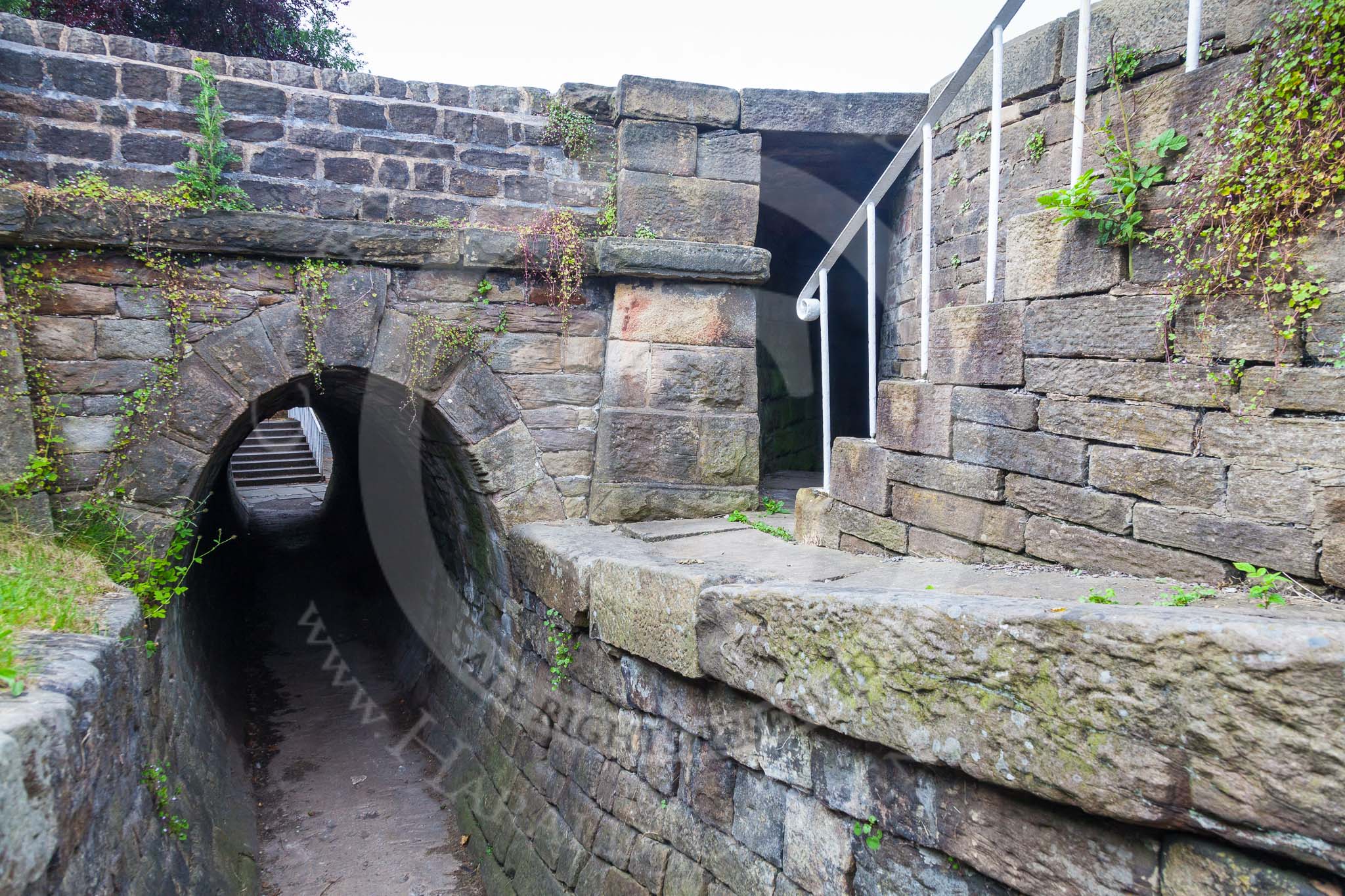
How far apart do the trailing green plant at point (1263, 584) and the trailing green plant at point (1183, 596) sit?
3.2 inches

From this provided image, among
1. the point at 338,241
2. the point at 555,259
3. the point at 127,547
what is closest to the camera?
the point at 127,547

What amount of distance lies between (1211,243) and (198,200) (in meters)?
4.22

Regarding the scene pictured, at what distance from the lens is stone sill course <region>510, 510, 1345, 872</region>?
4.74ft

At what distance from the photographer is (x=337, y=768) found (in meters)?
5.44

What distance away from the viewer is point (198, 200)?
3.94 meters

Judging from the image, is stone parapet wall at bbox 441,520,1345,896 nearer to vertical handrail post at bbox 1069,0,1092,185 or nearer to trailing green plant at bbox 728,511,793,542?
trailing green plant at bbox 728,511,793,542

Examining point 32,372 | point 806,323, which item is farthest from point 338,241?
point 806,323

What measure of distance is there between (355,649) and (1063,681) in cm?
691

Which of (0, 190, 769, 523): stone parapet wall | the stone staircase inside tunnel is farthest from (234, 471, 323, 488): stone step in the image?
(0, 190, 769, 523): stone parapet wall

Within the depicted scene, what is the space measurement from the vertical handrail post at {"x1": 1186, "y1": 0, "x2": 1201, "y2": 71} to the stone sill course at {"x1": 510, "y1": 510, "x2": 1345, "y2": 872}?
1429 millimetres

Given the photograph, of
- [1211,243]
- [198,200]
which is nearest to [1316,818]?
[1211,243]

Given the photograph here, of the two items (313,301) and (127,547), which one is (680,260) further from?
(127,547)

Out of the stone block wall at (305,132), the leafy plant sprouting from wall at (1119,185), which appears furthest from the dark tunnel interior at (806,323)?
the leafy plant sprouting from wall at (1119,185)

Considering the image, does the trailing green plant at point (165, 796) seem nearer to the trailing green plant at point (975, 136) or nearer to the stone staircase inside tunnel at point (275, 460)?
the trailing green plant at point (975, 136)
